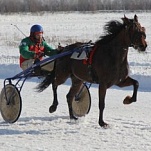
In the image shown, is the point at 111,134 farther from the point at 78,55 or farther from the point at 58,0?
the point at 58,0

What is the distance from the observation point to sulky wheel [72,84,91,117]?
748 cm

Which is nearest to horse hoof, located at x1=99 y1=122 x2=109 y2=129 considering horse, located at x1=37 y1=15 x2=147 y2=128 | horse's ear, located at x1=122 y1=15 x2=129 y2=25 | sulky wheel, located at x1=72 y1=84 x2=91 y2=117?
horse, located at x1=37 y1=15 x2=147 y2=128

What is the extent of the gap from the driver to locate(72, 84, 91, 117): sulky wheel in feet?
2.09

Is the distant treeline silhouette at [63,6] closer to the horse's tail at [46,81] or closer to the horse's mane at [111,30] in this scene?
the horse's tail at [46,81]

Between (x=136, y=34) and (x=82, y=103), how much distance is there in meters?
1.89

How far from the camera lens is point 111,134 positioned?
19.8ft

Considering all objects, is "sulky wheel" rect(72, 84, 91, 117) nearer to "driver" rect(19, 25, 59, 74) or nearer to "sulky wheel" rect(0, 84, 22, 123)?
"driver" rect(19, 25, 59, 74)

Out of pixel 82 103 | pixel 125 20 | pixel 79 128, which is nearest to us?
pixel 125 20

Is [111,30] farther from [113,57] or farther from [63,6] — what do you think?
[63,6]

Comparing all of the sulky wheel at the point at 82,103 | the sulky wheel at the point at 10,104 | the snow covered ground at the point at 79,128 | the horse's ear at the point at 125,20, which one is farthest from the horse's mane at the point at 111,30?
the sulky wheel at the point at 10,104

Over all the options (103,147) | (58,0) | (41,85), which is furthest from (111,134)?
(58,0)

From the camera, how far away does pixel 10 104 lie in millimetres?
7109

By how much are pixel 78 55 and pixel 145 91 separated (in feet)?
11.4

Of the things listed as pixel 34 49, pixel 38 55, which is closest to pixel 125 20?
pixel 38 55
